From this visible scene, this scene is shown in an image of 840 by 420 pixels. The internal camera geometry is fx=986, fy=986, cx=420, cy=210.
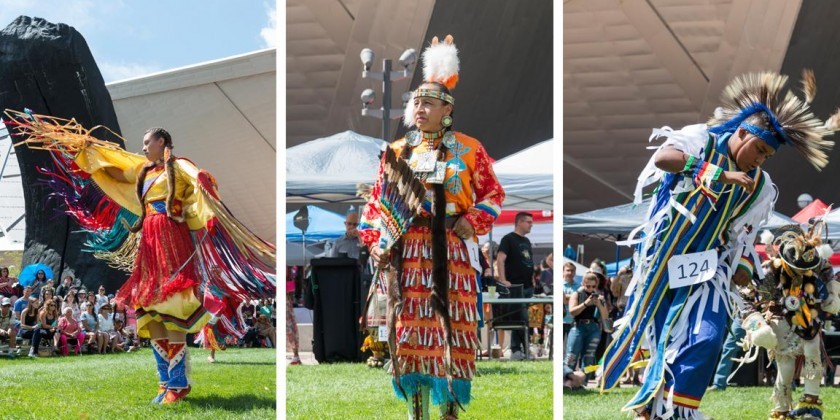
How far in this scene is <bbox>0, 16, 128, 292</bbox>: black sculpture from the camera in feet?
46.5

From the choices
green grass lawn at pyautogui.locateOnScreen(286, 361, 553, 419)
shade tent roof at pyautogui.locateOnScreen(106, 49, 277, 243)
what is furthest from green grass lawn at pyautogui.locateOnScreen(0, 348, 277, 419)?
shade tent roof at pyautogui.locateOnScreen(106, 49, 277, 243)

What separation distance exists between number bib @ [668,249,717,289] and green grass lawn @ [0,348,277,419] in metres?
2.35

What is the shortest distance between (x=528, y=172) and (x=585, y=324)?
104 inches

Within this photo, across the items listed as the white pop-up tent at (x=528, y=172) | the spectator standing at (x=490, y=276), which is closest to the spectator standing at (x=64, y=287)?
the spectator standing at (x=490, y=276)

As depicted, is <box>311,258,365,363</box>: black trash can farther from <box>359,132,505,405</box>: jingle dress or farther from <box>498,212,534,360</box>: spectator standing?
<box>359,132,505,405</box>: jingle dress

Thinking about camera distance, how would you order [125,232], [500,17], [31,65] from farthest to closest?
[31,65] → [500,17] → [125,232]

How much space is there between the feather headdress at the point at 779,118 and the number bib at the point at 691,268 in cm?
58

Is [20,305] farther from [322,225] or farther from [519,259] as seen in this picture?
[519,259]

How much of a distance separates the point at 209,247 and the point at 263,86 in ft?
21.5

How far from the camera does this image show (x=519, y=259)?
30.5 feet

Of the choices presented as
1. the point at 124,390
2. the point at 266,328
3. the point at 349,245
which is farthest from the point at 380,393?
the point at 266,328

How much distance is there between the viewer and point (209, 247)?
6.18 meters

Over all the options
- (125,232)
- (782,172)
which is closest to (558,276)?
(125,232)

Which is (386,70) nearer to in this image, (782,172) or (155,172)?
(155,172)
